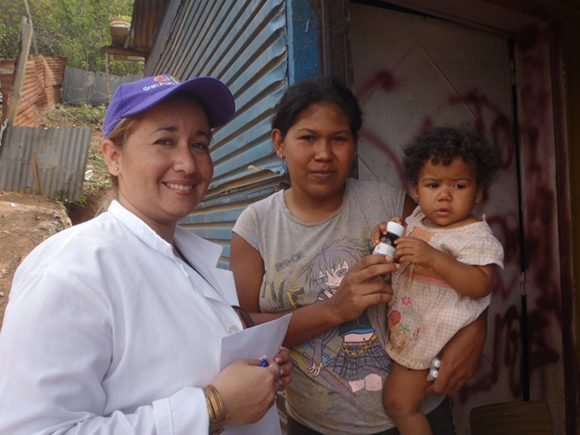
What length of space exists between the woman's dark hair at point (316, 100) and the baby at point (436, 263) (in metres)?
0.34

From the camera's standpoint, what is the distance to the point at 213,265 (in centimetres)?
160

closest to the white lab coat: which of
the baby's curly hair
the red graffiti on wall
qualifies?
the baby's curly hair

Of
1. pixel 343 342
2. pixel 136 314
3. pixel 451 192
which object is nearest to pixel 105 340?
pixel 136 314

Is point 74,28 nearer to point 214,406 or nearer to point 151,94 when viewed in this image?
point 151,94

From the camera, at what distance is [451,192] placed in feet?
6.17

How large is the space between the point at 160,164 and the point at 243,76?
2766 millimetres

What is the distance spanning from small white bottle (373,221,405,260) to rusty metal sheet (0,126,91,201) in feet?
39.2

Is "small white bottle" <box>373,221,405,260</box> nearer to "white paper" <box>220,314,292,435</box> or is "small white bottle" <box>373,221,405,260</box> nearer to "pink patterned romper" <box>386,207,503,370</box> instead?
"pink patterned romper" <box>386,207,503,370</box>

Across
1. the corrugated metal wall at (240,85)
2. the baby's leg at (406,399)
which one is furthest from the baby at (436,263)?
the corrugated metal wall at (240,85)

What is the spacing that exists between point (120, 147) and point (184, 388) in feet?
2.39

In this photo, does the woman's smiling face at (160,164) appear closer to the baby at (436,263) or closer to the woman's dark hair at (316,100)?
the woman's dark hair at (316,100)

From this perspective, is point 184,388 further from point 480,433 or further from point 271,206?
point 480,433

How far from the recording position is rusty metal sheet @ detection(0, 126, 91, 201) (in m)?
11.9

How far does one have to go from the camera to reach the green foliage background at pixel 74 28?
88.7 ft
